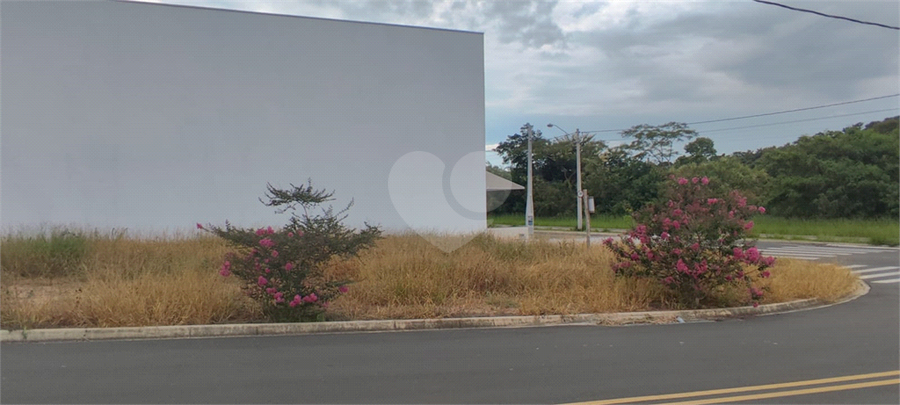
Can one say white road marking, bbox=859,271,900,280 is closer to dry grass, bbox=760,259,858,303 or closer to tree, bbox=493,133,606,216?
dry grass, bbox=760,259,858,303

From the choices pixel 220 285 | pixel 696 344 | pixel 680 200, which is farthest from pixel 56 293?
pixel 680 200

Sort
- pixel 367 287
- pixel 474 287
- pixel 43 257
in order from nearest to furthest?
pixel 367 287, pixel 474 287, pixel 43 257

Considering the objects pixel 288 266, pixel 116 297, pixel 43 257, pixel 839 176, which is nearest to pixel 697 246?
pixel 288 266

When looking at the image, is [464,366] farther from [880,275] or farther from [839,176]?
[839,176]

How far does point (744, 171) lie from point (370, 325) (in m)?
47.5

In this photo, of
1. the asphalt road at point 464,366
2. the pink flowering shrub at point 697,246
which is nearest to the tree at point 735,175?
the pink flowering shrub at point 697,246

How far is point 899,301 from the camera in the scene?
37.8 ft

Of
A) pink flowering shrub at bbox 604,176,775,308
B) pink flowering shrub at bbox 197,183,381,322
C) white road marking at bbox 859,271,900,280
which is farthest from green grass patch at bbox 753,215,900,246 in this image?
pink flowering shrub at bbox 197,183,381,322

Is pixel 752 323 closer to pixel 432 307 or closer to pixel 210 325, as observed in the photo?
pixel 432 307

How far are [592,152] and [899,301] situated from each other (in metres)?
51.7

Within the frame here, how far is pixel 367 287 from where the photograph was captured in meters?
9.91

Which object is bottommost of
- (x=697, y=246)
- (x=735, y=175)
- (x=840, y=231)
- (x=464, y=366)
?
(x=840, y=231)

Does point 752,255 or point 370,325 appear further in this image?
point 752,255

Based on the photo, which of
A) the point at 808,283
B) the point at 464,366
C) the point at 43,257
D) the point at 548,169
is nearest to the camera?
the point at 464,366
